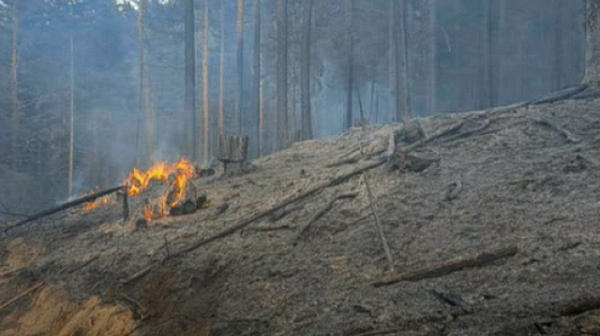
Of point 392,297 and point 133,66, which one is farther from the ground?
point 133,66

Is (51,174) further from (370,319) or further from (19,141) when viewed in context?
(370,319)

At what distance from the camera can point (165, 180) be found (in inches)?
469

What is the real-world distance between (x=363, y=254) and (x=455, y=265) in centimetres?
121

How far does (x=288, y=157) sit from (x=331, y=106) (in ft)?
82.3

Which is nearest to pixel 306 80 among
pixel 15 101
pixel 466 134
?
pixel 466 134

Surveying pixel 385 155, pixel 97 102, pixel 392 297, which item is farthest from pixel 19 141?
pixel 392 297

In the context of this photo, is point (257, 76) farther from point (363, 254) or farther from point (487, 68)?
point (363, 254)

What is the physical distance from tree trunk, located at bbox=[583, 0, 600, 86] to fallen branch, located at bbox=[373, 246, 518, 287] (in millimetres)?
8381

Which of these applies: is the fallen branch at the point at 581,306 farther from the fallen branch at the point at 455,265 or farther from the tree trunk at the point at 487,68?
the tree trunk at the point at 487,68

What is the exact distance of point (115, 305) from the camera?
6.75m

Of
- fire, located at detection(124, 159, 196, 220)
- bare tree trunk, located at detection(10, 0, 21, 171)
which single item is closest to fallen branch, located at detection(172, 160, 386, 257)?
fire, located at detection(124, 159, 196, 220)

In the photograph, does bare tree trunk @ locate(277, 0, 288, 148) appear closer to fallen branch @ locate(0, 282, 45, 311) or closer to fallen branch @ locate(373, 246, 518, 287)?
fallen branch @ locate(0, 282, 45, 311)

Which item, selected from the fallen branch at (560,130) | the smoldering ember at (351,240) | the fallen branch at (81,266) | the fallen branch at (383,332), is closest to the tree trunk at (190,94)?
the smoldering ember at (351,240)

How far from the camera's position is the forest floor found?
4.61 meters
